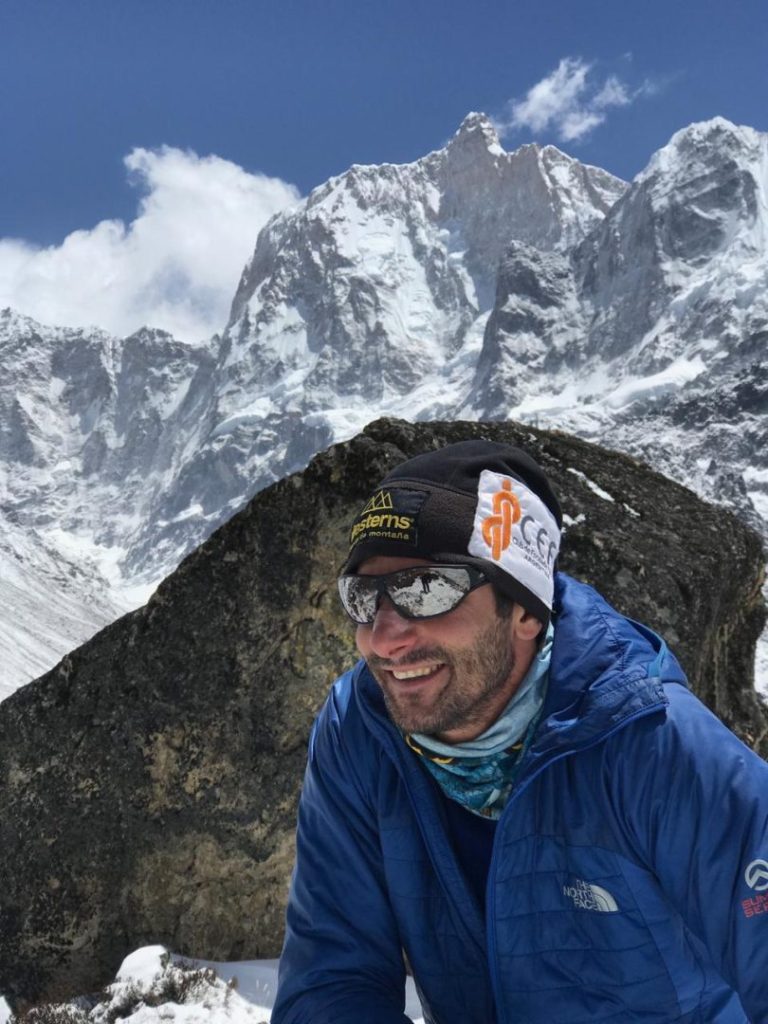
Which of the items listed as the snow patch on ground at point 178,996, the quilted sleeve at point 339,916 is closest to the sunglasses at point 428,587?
the quilted sleeve at point 339,916

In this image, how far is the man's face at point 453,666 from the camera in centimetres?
263

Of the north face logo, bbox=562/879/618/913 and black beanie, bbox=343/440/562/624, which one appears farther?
black beanie, bbox=343/440/562/624

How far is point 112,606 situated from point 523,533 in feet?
450

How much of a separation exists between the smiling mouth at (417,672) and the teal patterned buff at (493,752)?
6.6 inches

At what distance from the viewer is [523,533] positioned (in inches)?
108

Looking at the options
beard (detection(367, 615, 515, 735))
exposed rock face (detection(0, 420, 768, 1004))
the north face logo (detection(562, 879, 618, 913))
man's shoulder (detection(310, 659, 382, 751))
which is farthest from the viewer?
exposed rock face (detection(0, 420, 768, 1004))

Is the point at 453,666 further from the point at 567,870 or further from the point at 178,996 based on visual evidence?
the point at 178,996

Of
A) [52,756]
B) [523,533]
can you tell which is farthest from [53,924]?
[523,533]

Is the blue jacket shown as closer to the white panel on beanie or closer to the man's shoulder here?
the man's shoulder

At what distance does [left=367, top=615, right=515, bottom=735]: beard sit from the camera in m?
2.62

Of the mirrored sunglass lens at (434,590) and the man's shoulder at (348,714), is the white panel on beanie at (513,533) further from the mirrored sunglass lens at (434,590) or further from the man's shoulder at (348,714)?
the man's shoulder at (348,714)

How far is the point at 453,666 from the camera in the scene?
8.68 ft

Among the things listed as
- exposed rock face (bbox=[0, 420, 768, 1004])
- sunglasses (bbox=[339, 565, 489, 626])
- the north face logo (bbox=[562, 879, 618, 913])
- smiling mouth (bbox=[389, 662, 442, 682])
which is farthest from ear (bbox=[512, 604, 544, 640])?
exposed rock face (bbox=[0, 420, 768, 1004])

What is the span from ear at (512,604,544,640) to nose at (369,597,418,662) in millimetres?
295
